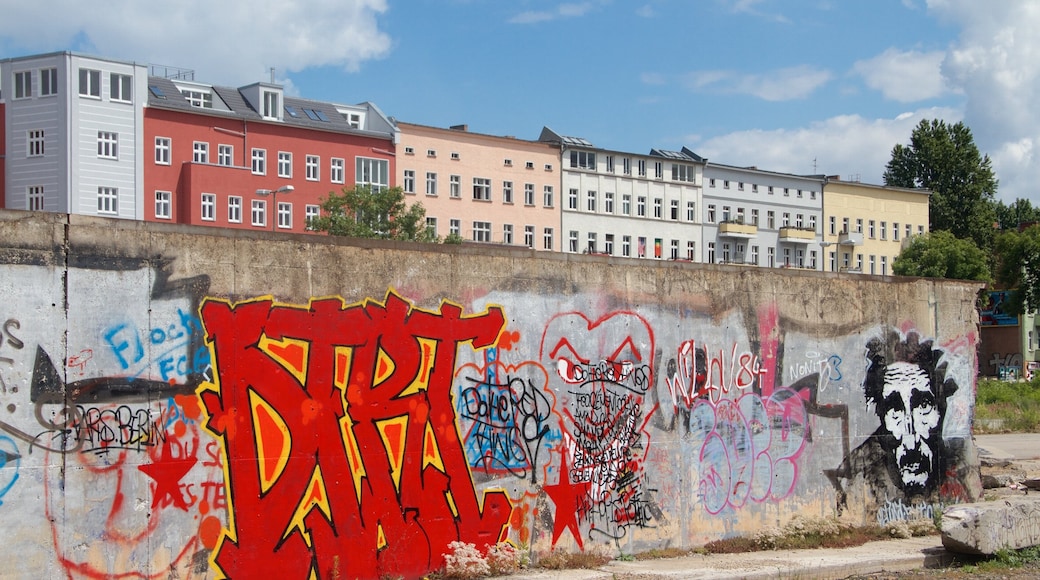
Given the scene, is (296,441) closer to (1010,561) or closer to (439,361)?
(439,361)

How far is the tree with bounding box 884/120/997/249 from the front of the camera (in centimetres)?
10075

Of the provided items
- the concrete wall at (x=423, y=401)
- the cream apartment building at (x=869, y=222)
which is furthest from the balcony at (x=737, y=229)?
the concrete wall at (x=423, y=401)

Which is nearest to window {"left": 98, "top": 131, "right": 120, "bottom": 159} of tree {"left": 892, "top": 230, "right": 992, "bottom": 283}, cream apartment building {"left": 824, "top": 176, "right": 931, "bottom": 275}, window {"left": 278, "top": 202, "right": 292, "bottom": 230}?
window {"left": 278, "top": 202, "right": 292, "bottom": 230}

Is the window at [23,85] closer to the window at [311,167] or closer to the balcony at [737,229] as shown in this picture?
the window at [311,167]

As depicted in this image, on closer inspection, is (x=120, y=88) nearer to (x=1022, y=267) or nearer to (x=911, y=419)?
(x=911, y=419)

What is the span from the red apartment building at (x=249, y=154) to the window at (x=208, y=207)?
58mm

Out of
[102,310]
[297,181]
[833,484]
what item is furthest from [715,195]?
[102,310]

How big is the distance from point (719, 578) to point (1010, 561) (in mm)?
3784

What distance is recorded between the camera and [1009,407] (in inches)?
1640

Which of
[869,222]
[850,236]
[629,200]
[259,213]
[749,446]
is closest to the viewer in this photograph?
[749,446]

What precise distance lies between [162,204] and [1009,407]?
1793 inches

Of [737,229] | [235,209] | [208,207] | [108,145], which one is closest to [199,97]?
[108,145]

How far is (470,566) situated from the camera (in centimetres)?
1032

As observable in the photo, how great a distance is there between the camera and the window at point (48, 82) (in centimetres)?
6062
